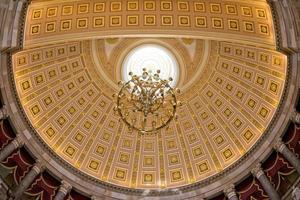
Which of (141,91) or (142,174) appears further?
(142,174)

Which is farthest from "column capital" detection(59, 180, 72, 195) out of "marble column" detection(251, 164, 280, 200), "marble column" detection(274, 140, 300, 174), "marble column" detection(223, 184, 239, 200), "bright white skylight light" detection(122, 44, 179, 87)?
"marble column" detection(274, 140, 300, 174)

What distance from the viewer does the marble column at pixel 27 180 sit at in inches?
691

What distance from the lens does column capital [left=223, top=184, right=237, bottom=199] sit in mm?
19225

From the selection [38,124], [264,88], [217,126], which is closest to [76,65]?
[38,124]

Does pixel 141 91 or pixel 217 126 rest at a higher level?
pixel 217 126

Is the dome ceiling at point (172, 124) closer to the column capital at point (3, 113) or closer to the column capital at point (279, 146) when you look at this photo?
the column capital at point (3, 113)

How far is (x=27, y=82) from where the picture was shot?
65.6 ft

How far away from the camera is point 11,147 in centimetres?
1808


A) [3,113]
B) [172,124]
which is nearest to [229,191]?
[172,124]

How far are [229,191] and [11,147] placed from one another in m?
8.61

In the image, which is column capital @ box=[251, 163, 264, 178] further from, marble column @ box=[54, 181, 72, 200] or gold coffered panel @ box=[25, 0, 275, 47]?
marble column @ box=[54, 181, 72, 200]

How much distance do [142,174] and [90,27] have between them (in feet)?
27.0

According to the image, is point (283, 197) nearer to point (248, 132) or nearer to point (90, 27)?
point (248, 132)

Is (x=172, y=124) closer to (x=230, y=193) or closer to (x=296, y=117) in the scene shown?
(x=230, y=193)
